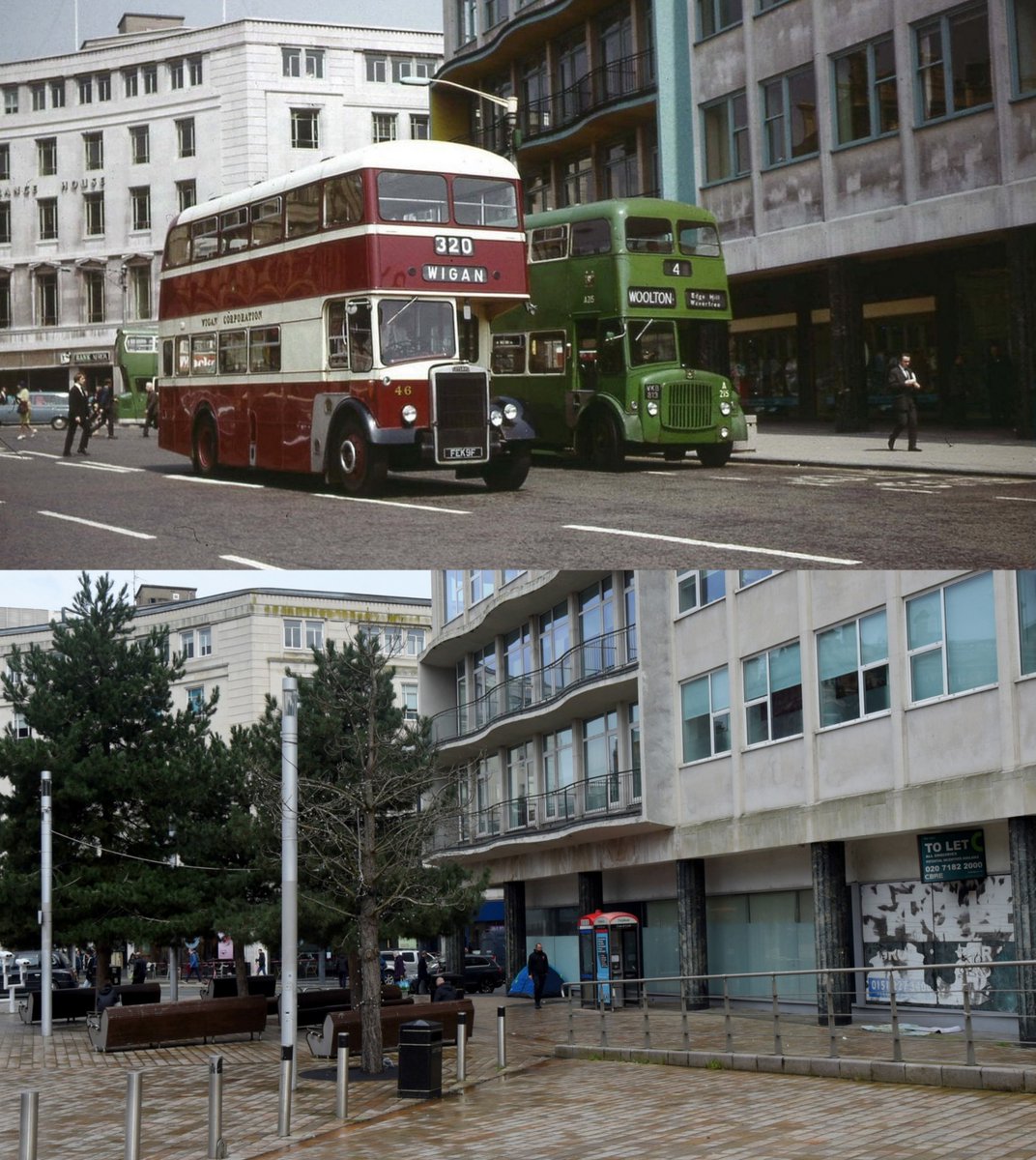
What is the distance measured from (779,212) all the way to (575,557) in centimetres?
375

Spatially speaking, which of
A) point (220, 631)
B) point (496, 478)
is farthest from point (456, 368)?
point (220, 631)

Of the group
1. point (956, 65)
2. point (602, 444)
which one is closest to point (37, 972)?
point (602, 444)

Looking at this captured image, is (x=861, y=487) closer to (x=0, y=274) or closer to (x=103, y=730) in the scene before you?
(x=0, y=274)

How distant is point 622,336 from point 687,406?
843 millimetres

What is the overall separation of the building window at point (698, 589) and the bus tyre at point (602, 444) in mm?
17543

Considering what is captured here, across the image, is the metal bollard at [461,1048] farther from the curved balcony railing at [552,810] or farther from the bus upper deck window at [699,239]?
the bus upper deck window at [699,239]

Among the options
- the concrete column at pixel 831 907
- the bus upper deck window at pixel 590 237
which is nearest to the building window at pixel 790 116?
the bus upper deck window at pixel 590 237

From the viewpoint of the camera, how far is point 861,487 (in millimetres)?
15414

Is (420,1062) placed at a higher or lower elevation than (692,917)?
lower

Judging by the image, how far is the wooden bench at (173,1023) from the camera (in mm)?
29172

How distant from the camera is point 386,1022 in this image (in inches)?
975

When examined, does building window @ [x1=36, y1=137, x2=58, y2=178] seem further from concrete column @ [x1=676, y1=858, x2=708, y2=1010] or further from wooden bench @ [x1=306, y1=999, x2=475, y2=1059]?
concrete column @ [x1=676, y1=858, x2=708, y2=1010]

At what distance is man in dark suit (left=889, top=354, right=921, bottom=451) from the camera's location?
607 inches

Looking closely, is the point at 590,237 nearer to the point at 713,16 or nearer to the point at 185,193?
the point at 713,16
